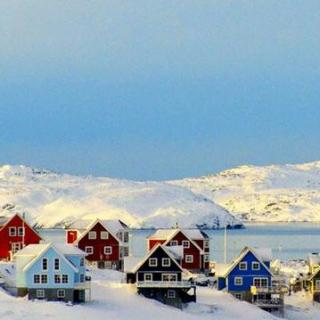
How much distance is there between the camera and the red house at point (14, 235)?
112 meters

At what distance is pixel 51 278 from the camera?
285ft

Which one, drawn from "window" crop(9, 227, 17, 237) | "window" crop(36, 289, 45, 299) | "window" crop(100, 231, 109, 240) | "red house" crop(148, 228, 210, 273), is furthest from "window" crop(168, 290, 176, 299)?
"window" crop(100, 231, 109, 240)

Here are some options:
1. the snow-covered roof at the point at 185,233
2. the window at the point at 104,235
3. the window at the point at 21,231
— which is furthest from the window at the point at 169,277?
the window at the point at 104,235

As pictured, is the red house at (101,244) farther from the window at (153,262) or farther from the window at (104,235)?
the window at (153,262)

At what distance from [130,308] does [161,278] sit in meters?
8.00

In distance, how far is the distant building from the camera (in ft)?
302

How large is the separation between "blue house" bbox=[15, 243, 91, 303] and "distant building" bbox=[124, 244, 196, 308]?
6.48 m

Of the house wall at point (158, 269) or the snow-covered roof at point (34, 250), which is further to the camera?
the house wall at point (158, 269)

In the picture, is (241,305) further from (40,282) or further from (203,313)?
(40,282)

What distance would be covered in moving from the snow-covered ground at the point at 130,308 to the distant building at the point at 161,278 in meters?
0.89

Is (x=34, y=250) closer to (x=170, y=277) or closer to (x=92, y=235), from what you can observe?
(x=170, y=277)

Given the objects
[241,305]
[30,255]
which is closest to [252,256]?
[241,305]

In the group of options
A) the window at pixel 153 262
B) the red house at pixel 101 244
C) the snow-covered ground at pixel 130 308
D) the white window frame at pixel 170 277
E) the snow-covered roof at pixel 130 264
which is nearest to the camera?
the snow-covered ground at pixel 130 308

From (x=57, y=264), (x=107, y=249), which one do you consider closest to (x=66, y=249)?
(x=57, y=264)
